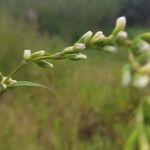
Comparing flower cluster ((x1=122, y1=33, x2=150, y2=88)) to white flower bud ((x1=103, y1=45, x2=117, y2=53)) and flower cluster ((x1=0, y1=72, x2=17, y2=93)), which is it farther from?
flower cluster ((x1=0, y1=72, x2=17, y2=93))

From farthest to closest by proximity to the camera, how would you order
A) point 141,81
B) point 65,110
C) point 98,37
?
1. point 65,110
2. point 98,37
3. point 141,81

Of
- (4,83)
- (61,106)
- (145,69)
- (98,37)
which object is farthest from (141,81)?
(61,106)

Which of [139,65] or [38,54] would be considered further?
[38,54]

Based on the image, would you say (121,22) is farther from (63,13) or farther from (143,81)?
(63,13)

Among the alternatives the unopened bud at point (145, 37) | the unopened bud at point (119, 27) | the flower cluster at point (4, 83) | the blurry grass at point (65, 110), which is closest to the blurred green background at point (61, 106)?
the blurry grass at point (65, 110)

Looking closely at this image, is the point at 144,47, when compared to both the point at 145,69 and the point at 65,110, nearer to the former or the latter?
the point at 145,69

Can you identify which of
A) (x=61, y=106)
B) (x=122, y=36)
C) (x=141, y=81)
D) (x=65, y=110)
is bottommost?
(x=141, y=81)

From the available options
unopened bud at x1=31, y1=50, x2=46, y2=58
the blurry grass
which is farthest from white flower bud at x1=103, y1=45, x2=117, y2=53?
the blurry grass
